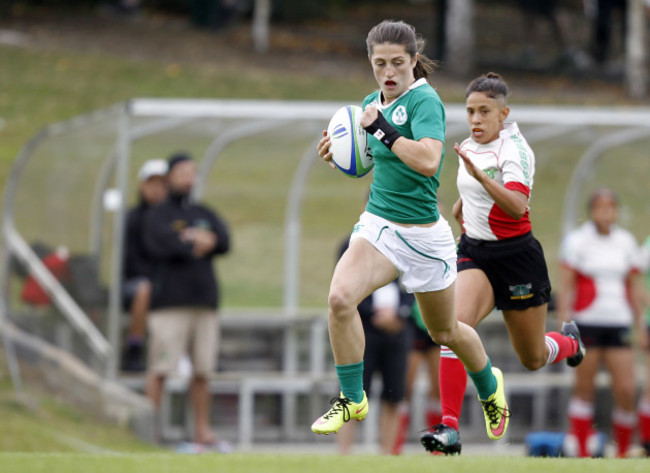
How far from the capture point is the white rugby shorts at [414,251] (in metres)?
6.14

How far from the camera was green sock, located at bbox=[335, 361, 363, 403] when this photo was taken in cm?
632

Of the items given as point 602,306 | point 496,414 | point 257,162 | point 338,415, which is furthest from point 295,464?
point 257,162

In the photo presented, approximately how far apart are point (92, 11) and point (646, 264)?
23.0 metres

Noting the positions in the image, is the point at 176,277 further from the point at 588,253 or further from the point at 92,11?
the point at 92,11

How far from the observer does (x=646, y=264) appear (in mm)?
10977

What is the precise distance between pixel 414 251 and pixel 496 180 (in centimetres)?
76

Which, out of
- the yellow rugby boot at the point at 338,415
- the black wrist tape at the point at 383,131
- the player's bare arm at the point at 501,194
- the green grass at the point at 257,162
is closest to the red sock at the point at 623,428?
the green grass at the point at 257,162

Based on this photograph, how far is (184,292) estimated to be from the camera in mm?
10711

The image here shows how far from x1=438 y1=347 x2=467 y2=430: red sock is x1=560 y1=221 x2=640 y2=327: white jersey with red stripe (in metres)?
4.21

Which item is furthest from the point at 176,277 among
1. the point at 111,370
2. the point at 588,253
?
the point at 588,253

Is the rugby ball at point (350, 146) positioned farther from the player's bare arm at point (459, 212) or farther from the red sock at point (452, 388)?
the red sock at point (452, 388)

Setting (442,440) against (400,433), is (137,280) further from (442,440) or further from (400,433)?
(442,440)

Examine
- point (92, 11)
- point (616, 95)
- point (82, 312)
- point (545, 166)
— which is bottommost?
point (82, 312)

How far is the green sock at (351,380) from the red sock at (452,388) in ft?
2.08
